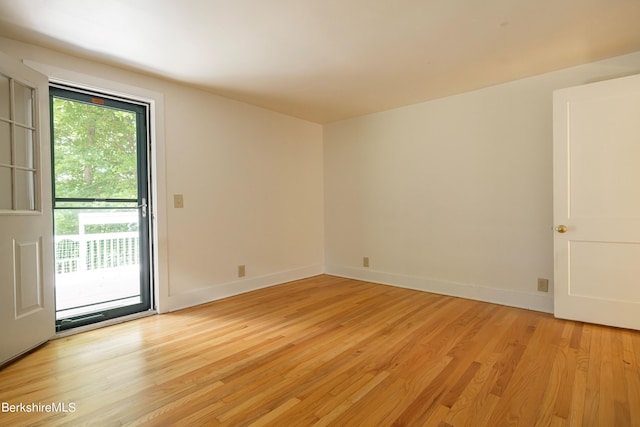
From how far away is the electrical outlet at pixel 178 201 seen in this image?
3240 mm

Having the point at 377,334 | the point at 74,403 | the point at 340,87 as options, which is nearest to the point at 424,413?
the point at 377,334

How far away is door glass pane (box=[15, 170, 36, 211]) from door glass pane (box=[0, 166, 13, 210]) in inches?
2.2

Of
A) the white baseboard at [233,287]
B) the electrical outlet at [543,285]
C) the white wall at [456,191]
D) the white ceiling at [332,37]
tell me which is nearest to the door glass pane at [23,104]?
the white ceiling at [332,37]

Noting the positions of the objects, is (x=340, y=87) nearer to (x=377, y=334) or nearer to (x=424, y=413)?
(x=377, y=334)

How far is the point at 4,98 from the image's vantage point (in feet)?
7.11

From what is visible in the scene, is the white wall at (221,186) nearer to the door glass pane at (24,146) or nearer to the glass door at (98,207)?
the glass door at (98,207)

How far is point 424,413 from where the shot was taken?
157cm

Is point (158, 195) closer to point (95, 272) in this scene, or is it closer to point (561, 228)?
point (95, 272)

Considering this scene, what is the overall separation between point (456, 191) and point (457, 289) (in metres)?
1.11

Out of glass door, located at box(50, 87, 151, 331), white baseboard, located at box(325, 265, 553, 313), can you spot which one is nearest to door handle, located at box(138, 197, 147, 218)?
glass door, located at box(50, 87, 151, 331)

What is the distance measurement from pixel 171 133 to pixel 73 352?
205 cm

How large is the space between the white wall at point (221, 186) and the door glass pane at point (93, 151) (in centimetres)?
26

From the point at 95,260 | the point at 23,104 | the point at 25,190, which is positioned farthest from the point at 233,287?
the point at 23,104

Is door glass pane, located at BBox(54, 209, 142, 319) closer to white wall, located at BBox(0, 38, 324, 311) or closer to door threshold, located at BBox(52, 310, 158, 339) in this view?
door threshold, located at BBox(52, 310, 158, 339)
